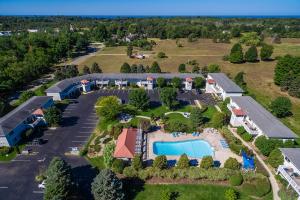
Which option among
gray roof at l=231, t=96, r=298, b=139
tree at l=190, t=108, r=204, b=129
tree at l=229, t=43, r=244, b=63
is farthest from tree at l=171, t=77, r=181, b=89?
tree at l=229, t=43, r=244, b=63

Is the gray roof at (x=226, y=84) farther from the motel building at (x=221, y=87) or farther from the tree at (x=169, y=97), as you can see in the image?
the tree at (x=169, y=97)

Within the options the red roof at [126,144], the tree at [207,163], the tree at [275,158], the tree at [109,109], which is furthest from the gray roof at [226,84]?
the red roof at [126,144]

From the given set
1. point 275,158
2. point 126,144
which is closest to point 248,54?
point 275,158

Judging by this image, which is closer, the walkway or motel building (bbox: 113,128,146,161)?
the walkway

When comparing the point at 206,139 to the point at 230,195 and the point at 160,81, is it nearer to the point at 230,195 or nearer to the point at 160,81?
the point at 230,195

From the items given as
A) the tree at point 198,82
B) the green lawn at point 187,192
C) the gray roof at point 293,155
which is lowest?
the green lawn at point 187,192

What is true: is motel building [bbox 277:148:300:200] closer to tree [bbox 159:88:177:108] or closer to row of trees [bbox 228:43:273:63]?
tree [bbox 159:88:177:108]
